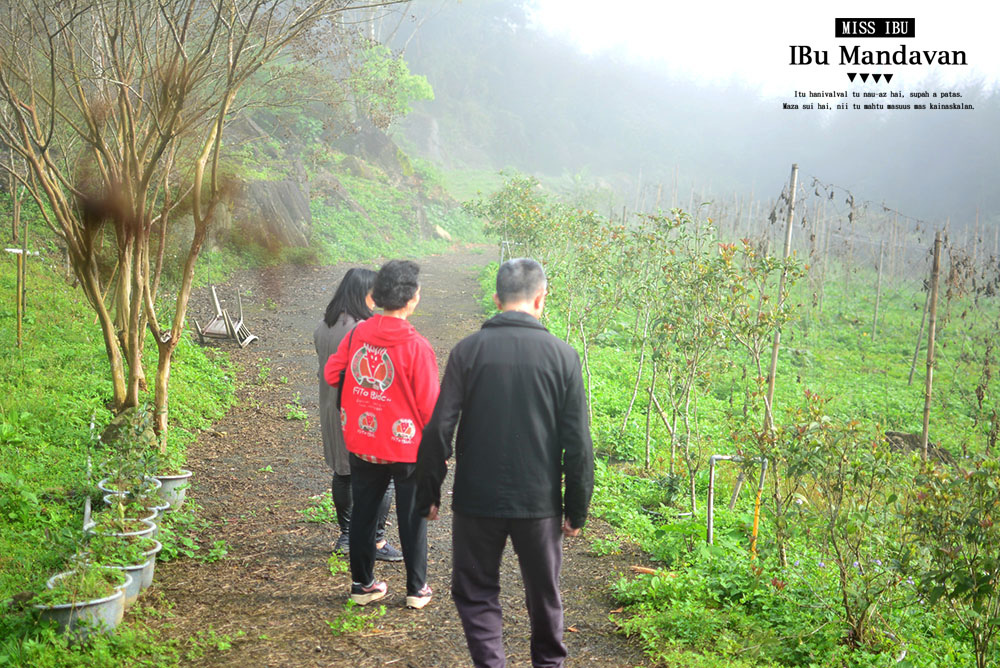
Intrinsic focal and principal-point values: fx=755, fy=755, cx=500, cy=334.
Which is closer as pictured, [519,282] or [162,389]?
[519,282]

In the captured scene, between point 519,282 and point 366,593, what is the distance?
1.98 m

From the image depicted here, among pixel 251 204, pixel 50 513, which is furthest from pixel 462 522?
pixel 251 204

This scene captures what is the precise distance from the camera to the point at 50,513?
4.60 m

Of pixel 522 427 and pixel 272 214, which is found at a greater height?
pixel 272 214

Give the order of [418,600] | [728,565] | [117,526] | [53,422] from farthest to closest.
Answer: [53,422]
[728,565]
[117,526]
[418,600]

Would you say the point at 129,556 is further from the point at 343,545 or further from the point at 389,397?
the point at 389,397

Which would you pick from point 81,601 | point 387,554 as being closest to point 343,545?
point 387,554

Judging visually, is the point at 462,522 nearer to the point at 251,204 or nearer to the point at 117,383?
the point at 117,383

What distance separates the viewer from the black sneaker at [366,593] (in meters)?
3.80

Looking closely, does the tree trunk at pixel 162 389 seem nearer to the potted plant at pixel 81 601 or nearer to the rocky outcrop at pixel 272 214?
the potted plant at pixel 81 601

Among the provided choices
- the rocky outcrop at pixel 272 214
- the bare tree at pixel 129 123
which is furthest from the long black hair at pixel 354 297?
the rocky outcrop at pixel 272 214

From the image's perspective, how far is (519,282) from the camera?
9.07 ft

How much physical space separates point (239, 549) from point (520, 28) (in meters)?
63.6

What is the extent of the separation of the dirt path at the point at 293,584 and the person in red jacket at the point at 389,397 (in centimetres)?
51
